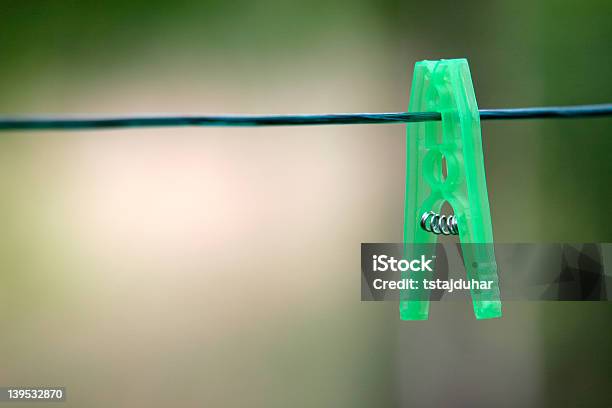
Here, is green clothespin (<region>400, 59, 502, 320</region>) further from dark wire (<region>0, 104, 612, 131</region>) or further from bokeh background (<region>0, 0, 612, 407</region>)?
bokeh background (<region>0, 0, 612, 407</region>)

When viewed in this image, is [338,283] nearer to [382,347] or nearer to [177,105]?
[382,347]

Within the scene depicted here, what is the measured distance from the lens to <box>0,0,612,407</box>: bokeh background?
5.59ft

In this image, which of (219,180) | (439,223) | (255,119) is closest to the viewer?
(255,119)

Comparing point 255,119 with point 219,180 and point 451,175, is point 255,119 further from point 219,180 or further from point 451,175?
point 219,180

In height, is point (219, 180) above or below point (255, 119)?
above

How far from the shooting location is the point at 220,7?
173 cm

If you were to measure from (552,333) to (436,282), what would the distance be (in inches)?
51.5

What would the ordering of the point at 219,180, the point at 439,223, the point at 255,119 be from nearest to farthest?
the point at 255,119, the point at 439,223, the point at 219,180

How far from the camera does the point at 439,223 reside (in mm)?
569

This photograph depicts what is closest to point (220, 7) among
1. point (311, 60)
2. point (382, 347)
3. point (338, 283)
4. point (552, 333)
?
point (311, 60)

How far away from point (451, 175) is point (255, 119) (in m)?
0.18

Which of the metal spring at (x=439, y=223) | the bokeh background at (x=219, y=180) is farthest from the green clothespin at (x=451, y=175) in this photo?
the bokeh background at (x=219, y=180)

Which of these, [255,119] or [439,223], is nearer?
[255,119]

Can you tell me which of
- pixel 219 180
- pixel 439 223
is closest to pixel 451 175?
pixel 439 223
